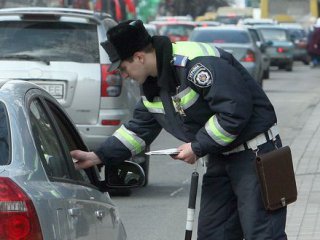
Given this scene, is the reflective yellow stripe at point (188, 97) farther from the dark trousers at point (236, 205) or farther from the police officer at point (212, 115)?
the dark trousers at point (236, 205)

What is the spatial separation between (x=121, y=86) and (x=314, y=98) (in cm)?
1574

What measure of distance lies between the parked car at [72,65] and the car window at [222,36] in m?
16.1

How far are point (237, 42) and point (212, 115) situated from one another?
2266cm

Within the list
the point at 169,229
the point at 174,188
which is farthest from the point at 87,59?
the point at 169,229

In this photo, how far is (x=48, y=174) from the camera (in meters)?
4.57

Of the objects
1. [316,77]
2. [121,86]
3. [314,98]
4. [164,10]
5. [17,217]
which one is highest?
[17,217]

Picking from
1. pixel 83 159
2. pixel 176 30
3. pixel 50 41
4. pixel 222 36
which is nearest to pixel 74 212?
pixel 83 159

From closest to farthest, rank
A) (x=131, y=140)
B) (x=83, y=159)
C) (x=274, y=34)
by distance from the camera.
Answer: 1. (x=83, y=159)
2. (x=131, y=140)
3. (x=274, y=34)

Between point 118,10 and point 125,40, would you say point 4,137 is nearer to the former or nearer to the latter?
point 125,40

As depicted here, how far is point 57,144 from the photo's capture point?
205 inches

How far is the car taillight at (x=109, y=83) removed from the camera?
37.5ft

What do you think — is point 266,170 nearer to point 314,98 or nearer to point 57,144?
point 57,144

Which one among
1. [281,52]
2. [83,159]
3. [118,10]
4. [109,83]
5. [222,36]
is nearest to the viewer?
[83,159]

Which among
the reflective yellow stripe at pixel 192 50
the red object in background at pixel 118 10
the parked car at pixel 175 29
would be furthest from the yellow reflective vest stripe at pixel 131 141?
the parked car at pixel 175 29
